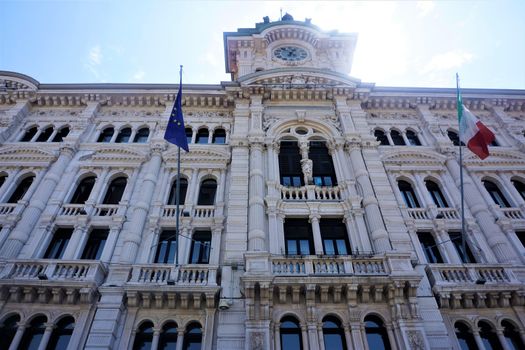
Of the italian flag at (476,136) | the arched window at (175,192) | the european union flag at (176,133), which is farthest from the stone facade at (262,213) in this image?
the european union flag at (176,133)

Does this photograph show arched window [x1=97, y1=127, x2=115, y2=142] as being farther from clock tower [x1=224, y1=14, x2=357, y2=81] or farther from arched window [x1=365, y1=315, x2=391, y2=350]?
arched window [x1=365, y1=315, x2=391, y2=350]

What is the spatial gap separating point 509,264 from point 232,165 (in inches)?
557

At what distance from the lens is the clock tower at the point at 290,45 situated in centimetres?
2975

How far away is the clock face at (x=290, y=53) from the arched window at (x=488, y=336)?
21947 millimetres

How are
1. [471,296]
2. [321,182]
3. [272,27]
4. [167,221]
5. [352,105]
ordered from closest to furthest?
[471,296] < [167,221] < [321,182] < [352,105] < [272,27]

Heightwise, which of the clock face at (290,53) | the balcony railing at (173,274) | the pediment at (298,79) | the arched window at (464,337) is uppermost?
the clock face at (290,53)

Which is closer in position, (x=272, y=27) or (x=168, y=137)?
(x=168, y=137)

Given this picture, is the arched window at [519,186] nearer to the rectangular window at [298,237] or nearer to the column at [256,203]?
the rectangular window at [298,237]

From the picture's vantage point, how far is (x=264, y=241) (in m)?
17.1

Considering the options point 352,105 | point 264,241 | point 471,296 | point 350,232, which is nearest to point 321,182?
point 350,232

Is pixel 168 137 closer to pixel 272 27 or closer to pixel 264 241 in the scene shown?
pixel 264 241

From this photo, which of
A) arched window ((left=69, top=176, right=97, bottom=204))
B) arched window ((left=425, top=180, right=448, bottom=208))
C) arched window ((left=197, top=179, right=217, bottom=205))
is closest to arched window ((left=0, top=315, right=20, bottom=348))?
arched window ((left=69, top=176, right=97, bottom=204))

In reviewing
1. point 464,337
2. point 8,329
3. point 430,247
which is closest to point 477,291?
point 464,337

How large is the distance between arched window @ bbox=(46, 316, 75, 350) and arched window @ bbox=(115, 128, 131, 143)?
12.2 meters
